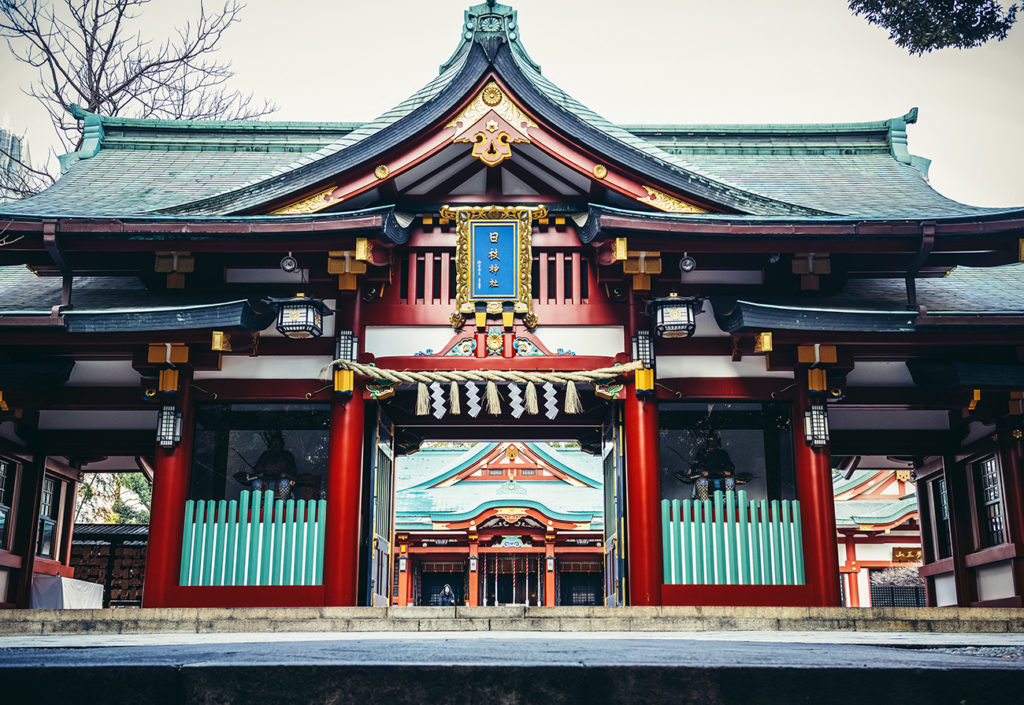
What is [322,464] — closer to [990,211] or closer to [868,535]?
[990,211]

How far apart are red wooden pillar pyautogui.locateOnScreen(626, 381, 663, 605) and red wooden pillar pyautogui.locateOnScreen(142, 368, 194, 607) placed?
597 centimetres

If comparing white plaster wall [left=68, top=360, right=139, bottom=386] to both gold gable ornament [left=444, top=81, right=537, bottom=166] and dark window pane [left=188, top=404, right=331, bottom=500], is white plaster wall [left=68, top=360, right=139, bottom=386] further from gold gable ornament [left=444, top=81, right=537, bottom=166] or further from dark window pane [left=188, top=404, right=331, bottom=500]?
gold gable ornament [left=444, top=81, right=537, bottom=166]

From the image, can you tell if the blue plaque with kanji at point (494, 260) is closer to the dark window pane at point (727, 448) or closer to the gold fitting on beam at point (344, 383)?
the gold fitting on beam at point (344, 383)

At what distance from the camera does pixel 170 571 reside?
1240 cm

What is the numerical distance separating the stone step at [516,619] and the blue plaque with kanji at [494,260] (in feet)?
16.5

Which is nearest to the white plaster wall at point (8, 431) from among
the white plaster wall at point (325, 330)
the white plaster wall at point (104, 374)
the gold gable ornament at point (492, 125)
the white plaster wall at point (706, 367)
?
the white plaster wall at point (104, 374)

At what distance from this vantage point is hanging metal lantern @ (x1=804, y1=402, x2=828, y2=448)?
12.8 m

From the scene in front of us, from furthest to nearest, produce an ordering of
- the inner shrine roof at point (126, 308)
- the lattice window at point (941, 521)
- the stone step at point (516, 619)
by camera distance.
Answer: the lattice window at point (941, 521) → the inner shrine roof at point (126, 308) → the stone step at point (516, 619)

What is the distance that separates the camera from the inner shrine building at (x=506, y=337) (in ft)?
40.4

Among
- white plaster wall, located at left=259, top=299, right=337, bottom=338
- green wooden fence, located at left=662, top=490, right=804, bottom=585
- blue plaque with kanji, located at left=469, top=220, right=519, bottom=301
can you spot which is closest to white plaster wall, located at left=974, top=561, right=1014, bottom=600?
green wooden fence, located at left=662, top=490, right=804, bottom=585

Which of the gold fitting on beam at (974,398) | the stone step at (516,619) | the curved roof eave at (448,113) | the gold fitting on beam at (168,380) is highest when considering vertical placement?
the curved roof eave at (448,113)

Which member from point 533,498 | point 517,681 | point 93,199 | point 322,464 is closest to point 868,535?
point 533,498

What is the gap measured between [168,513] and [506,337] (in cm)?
506

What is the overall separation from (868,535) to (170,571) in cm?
1883
